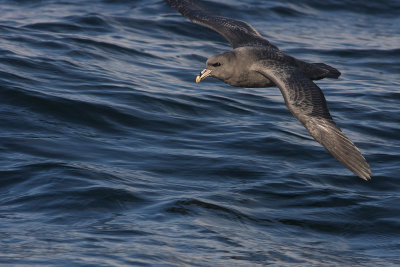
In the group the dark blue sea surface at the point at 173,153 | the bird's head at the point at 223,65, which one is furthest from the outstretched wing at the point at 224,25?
the dark blue sea surface at the point at 173,153

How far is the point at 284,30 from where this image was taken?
52.9 feet

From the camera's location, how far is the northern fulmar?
7.07m

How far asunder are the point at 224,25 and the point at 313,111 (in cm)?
315

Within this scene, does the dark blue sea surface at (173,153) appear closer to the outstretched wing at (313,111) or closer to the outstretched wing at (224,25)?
the outstretched wing at (313,111)

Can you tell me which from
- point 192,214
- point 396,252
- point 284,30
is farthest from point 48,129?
point 284,30

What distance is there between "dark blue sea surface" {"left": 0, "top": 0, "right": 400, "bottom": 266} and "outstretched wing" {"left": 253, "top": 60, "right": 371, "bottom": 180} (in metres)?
1.19

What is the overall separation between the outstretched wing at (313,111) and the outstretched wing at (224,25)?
1.51 meters

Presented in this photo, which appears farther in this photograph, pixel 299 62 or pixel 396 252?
pixel 299 62

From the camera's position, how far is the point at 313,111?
24.5 ft

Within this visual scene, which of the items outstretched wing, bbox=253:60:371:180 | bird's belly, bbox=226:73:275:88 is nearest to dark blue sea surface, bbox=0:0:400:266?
outstretched wing, bbox=253:60:371:180

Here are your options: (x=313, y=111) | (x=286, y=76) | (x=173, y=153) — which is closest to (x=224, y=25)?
(x=173, y=153)

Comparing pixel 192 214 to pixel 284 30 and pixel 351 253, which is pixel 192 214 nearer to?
pixel 351 253

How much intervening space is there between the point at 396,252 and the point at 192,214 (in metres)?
2.23

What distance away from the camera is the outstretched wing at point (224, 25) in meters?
9.86
